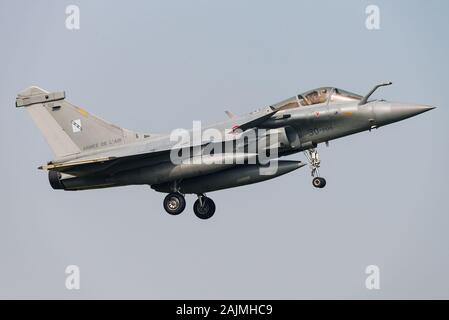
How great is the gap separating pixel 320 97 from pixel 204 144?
3272 millimetres

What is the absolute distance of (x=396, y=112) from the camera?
23.5 meters

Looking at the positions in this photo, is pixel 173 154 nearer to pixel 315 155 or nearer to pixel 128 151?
pixel 128 151

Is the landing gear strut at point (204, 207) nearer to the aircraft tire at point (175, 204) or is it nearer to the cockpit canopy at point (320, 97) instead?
the aircraft tire at point (175, 204)

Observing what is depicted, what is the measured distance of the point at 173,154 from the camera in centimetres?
2433

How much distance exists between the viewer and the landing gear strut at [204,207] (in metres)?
25.9

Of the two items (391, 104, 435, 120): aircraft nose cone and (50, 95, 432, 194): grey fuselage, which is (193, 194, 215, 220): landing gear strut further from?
(391, 104, 435, 120): aircraft nose cone

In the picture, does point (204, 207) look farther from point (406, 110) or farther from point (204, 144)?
point (406, 110)

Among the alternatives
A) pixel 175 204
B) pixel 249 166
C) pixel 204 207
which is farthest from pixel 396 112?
pixel 175 204

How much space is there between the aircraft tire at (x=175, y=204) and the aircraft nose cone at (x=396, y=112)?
5.63 meters

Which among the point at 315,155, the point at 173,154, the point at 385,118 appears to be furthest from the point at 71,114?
the point at 385,118

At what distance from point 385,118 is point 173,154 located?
5.58 m

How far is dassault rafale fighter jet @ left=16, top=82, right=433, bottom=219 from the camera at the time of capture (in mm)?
23719

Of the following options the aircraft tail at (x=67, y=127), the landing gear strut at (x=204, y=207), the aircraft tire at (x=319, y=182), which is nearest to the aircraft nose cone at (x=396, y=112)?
the aircraft tire at (x=319, y=182)

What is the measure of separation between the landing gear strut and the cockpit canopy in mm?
3555
